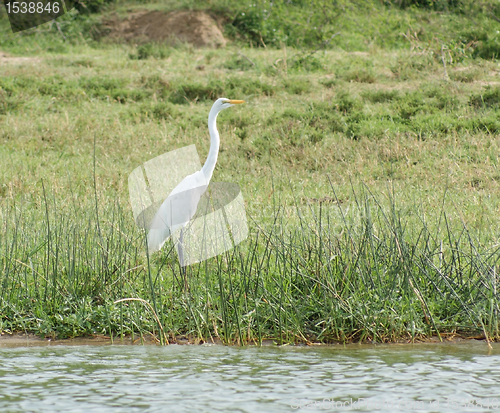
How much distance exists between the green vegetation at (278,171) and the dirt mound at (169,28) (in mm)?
500

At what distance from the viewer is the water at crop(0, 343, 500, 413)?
345 cm

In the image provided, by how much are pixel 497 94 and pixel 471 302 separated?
706cm

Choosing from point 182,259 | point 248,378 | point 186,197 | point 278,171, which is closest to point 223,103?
point 186,197

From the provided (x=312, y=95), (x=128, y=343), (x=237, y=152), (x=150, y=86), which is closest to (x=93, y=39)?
(x=150, y=86)

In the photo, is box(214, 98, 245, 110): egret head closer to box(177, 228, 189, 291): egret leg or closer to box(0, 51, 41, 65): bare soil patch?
box(177, 228, 189, 291): egret leg

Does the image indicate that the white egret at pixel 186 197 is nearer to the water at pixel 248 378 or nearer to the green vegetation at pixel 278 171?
the green vegetation at pixel 278 171

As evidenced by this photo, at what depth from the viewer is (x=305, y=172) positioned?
9.10 m

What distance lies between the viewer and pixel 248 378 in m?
3.79

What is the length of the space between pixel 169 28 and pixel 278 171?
9.48 metres

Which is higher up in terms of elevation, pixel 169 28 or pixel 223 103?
pixel 169 28

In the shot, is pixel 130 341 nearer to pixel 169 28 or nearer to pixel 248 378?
pixel 248 378

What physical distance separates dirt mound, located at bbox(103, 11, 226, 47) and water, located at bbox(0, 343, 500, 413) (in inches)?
513

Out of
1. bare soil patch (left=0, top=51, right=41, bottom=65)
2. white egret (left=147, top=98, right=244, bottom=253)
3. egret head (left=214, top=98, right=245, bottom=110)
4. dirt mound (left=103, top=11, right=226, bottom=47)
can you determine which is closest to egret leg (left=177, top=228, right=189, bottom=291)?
A: white egret (left=147, top=98, right=244, bottom=253)

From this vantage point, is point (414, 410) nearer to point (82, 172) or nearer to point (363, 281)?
point (363, 281)
